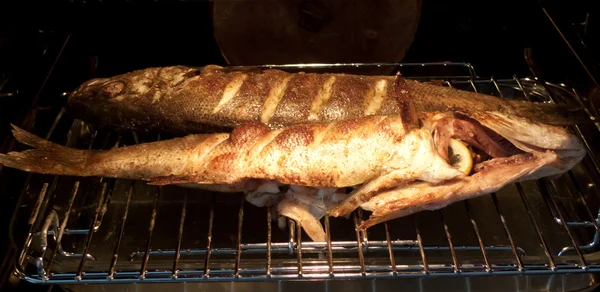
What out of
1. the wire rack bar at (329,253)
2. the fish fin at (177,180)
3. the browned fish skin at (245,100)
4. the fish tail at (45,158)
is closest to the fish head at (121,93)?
the browned fish skin at (245,100)

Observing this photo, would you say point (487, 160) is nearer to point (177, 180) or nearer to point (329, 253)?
point (329, 253)

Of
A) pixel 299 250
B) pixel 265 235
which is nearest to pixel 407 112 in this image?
pixel 299 250

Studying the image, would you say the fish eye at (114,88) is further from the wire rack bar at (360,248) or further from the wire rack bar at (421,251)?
the wire rack bar at (421,251)

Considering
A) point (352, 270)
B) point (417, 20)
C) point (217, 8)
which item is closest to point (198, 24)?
point (217, 8)

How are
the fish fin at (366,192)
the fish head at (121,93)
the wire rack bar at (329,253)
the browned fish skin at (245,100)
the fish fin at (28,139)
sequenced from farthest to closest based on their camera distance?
the fish head at (121,93), the browned fish skin at (245,100), the fish fin at (28,139), the fish fin at (366,192), the wire rack bar at (329,253)

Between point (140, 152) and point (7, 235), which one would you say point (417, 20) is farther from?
point (7, 235)

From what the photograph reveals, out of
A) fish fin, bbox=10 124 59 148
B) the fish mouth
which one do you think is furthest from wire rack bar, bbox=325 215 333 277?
fish fin, bbox=10 124 59 148
